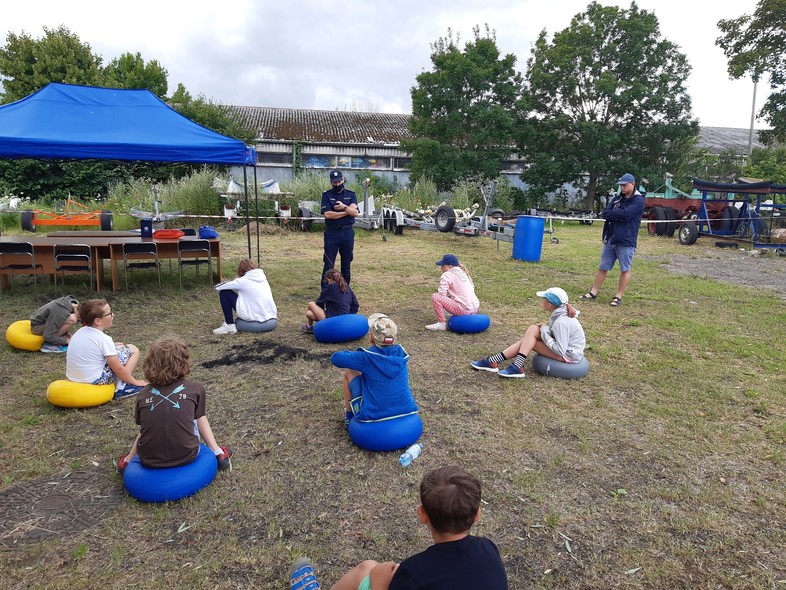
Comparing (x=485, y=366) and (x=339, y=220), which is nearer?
(x=485, y=366)

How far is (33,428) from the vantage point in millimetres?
3904

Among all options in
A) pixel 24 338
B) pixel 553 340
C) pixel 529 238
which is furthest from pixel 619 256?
pixel 24 338

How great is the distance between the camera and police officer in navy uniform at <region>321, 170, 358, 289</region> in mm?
7731

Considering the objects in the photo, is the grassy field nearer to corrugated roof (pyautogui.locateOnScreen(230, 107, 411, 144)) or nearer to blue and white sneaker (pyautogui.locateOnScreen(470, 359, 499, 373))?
blue and white sneaker (pyautogui.locateOnScreen(470, 359, 499, 373))

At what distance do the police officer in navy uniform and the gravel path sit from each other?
7.19m

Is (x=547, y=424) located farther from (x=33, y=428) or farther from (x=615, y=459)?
(x=33, y=428)

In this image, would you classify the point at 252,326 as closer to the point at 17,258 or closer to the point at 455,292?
the point at 455,292

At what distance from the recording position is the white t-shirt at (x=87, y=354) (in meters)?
4.12

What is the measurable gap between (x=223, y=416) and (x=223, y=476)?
0.89m

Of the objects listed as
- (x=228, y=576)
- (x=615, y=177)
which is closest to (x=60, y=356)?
(x=228, y=576)

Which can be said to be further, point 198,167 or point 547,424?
point 198,167

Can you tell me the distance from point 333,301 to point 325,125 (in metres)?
27.8

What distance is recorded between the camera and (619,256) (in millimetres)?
7723

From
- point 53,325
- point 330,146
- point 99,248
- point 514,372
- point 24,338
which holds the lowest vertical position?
point 514,372
